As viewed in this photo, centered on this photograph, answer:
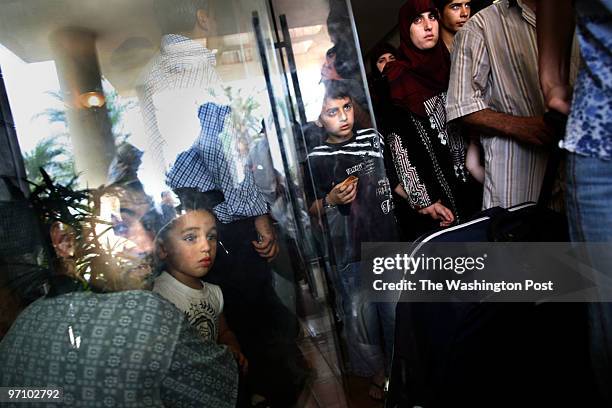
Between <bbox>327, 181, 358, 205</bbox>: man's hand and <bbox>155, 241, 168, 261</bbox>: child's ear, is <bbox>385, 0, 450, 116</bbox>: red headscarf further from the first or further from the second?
<bbox>155, 241, 168, 261</bbox>: child's ear

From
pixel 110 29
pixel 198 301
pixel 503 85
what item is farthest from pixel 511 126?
pixel 110 29

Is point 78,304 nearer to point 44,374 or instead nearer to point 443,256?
point 44,374

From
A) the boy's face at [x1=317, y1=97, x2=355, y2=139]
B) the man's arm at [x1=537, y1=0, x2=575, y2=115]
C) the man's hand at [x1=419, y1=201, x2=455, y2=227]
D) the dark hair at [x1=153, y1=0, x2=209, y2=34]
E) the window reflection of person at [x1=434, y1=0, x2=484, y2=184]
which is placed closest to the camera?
the man's arm at [x1=537, y1=0, x2=575, y2=115]

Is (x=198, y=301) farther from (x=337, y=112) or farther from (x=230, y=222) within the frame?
(x=337, y=112)

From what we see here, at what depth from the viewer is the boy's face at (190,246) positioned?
0.99 metres

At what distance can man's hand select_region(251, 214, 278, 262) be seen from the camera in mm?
1071

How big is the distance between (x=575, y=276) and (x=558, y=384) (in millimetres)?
189

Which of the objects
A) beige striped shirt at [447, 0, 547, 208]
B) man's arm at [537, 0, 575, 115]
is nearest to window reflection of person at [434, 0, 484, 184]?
beige striped shirt at [447, 0, 547, 208]

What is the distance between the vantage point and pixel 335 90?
119 centimetres

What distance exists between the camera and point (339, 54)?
1.19 meters

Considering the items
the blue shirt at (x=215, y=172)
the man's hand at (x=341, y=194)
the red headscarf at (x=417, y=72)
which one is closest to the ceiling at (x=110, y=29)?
the blue shirt at (x=215, y=172)

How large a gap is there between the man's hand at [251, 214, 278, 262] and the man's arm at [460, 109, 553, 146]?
52 cm

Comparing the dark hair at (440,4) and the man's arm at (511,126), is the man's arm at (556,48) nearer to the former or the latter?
the man's arm at (511,126)

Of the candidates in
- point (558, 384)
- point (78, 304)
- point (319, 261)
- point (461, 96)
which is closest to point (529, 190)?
point (461, 96)
